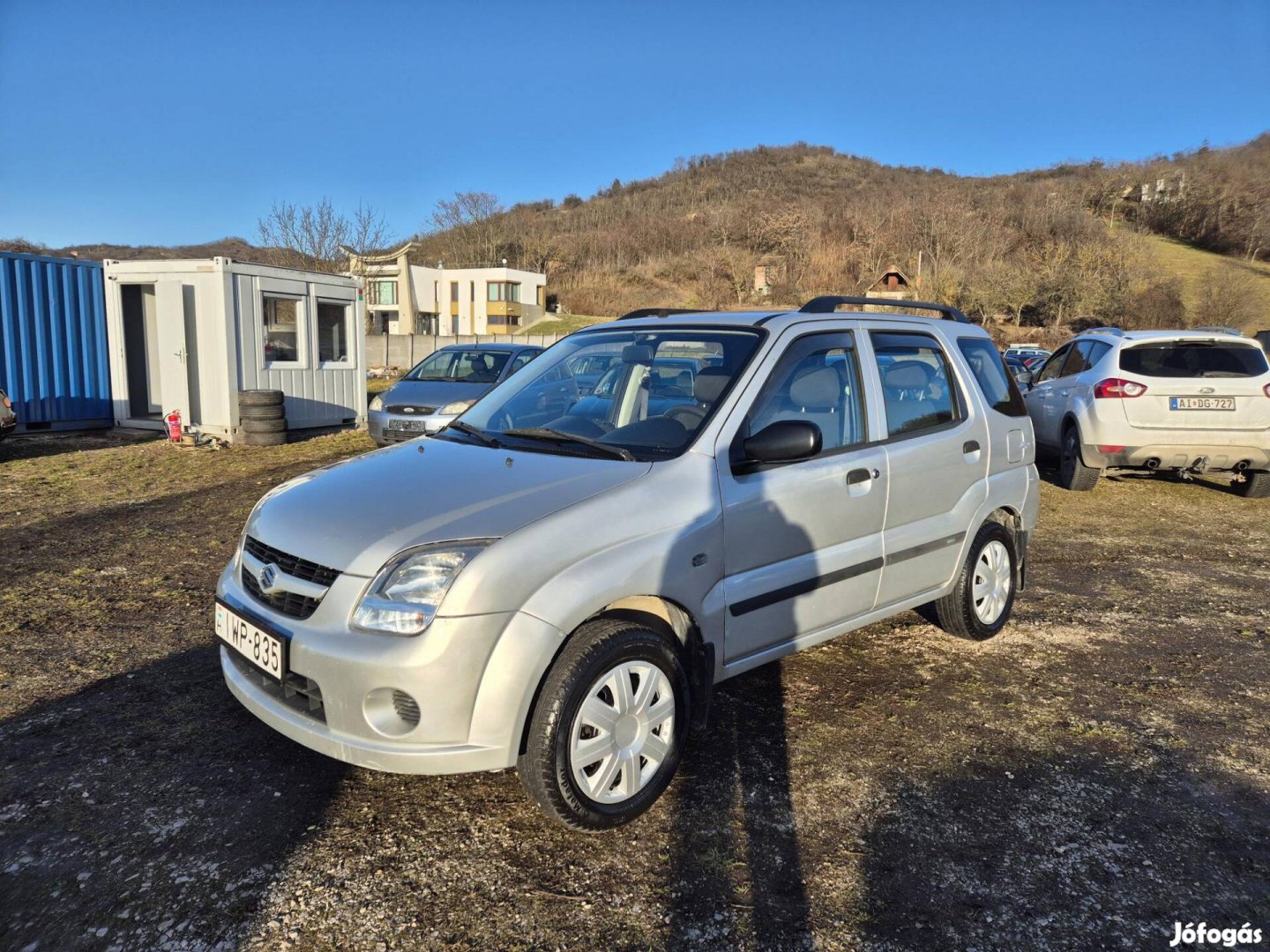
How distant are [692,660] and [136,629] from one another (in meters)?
3.46

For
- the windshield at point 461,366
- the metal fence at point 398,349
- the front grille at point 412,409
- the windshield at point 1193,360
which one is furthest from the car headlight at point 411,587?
the metal fence at point 398,349

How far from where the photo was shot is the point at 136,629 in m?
4.64

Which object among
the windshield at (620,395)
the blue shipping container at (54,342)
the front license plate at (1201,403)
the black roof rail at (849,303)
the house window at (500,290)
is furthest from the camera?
the house window at (500,290)

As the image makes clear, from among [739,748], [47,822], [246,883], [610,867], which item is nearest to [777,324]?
[739,748]

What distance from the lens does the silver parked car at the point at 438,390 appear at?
34.6ft

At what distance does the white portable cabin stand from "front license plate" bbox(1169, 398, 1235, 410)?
1204 centimetres

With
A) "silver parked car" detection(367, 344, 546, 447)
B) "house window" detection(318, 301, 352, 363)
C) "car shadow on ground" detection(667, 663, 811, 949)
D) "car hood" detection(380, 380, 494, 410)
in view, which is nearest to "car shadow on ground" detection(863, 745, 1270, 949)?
"car shadow on ground" detection(667, 663, 811, 949)

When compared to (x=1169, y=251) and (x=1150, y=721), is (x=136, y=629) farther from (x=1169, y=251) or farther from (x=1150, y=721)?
(x=1169, y=251)

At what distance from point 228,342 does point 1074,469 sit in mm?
11501

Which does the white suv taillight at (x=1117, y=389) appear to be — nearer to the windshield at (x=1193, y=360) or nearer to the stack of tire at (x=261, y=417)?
the windshield at (x=1193, y=360)

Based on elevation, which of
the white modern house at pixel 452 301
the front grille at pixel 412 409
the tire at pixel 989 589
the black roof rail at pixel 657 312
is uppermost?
the white modern house at pixel 452 301

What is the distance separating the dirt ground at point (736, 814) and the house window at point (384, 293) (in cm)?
6540

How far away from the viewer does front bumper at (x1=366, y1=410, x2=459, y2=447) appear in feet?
33.9

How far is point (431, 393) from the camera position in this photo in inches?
434
